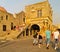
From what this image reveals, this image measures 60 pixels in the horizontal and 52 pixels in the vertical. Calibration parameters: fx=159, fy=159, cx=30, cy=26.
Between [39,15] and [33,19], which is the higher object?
[39,15]

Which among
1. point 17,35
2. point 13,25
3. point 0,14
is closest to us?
point 17,35

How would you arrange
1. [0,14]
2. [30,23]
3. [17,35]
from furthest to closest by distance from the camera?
[0,14] → [30,23] → [17,35]

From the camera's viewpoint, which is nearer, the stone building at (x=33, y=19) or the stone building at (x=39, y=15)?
the stone building at (x=33, y=19)

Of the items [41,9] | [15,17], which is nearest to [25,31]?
[41,9]

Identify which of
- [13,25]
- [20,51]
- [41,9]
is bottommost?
[20,51]

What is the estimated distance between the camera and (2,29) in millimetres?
46656

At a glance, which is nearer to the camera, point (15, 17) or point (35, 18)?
point (35, 18)

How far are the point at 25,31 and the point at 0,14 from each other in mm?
10959

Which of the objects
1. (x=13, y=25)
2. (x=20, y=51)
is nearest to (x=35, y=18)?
(x=13, y=25)

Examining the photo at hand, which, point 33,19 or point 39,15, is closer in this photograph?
point 39,15

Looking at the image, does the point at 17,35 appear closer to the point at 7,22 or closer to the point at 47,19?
the point at 47,19

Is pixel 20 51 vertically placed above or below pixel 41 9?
below

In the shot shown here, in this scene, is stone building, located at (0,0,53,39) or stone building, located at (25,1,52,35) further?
stone building, located at (25,1,52,35)

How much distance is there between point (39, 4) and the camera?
41.6 m
